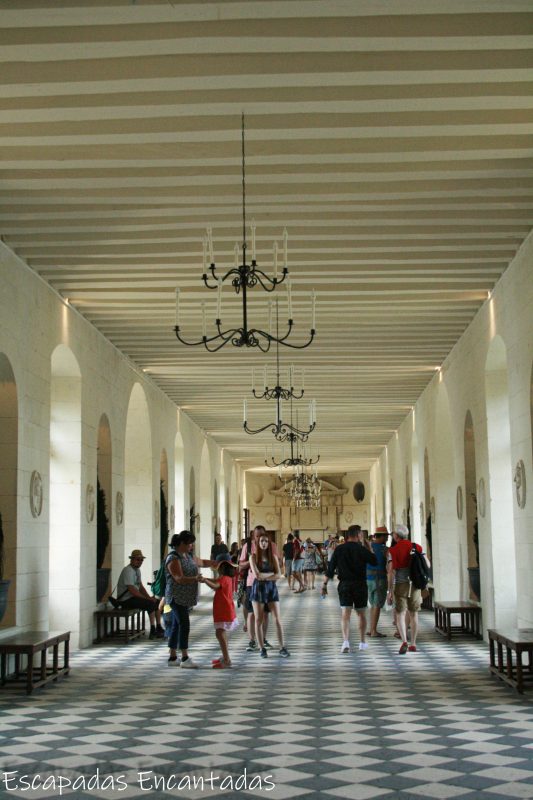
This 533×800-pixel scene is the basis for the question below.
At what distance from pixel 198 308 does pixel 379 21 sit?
606 cm

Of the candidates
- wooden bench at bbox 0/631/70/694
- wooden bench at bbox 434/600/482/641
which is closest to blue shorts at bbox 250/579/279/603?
wooden bench at bbox 0/631/70/694

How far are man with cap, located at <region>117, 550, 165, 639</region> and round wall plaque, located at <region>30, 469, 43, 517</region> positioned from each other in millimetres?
2790

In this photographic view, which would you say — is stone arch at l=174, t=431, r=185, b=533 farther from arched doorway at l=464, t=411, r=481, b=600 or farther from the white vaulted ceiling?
the white vaulted ceiling

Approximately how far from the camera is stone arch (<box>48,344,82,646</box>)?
10898mm

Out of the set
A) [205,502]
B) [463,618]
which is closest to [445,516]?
[463,618]

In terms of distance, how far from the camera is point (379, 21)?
16.3ft

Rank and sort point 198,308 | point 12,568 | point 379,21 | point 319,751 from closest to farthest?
point 379,21
point 319,751
point 12,568
point 198,308

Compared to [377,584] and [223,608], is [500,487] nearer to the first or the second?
[377,584]

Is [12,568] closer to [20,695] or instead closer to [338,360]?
[20,695]

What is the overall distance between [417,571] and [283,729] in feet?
14.1

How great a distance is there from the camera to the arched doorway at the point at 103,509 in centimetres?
1238

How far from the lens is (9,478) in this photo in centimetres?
859

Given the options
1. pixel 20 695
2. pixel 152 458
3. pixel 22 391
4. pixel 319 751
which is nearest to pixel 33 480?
pixel 22 391

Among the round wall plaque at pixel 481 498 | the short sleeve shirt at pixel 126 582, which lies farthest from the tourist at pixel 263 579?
the round wall plaque at pixel 481 498
